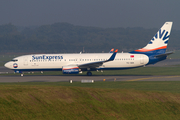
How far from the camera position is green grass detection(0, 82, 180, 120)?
18.7m

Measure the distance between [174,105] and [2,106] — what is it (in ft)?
51.7

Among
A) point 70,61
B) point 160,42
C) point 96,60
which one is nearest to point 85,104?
point 96,60

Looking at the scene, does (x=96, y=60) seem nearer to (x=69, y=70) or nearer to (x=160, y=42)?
(x=69, y=70)

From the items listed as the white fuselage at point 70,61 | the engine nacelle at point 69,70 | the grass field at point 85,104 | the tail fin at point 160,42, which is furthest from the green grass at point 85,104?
the tail fin at point 160,42

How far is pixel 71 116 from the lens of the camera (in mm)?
19266

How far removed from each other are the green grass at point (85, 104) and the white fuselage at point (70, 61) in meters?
24.0

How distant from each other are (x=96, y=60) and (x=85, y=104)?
2936 centimetres

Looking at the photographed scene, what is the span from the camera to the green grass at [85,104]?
18.7m

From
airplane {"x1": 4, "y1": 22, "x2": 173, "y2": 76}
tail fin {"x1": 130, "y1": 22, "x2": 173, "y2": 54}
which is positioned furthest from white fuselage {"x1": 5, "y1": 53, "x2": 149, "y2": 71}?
tail fin {"x1": 130, "y1": 22, "x2": 173, "y2": 54}

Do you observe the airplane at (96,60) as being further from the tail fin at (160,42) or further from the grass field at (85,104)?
the grass field at (85,104)

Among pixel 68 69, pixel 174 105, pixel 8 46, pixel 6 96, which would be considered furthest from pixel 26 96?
pixel 8 46

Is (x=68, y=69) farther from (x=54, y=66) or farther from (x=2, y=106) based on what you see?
(x=2, y=106)

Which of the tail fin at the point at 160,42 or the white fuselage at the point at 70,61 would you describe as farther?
the tail fin at the point at 160,42

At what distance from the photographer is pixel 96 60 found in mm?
50500
